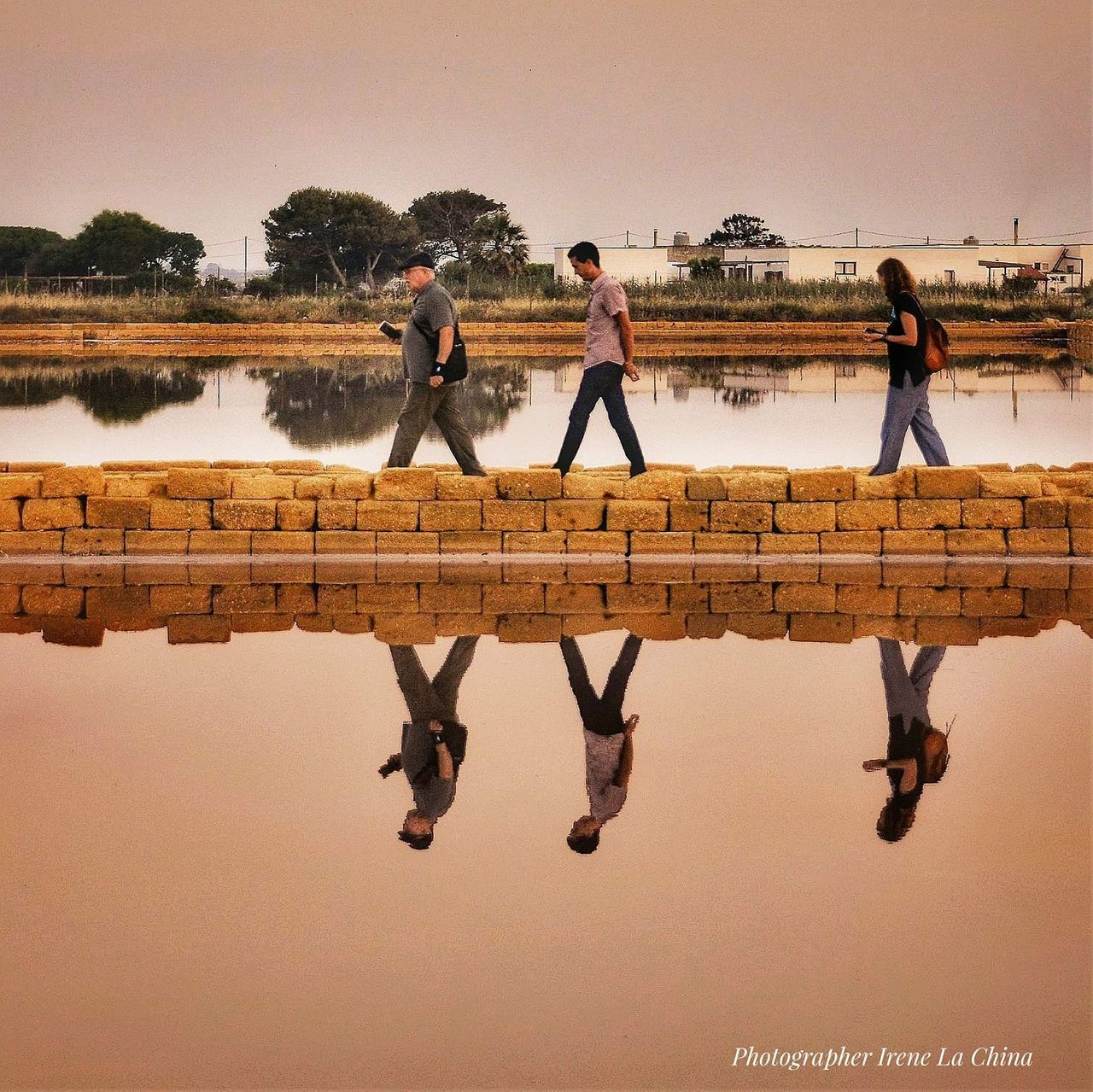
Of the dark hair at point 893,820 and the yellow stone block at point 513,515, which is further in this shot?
the yellow stone block at point 513,515

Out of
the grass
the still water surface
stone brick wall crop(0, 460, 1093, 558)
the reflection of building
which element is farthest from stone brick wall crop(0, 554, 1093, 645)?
the reflection of building

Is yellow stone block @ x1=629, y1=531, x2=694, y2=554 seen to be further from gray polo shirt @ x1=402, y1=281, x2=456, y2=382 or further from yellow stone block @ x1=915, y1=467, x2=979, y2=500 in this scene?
gray polo shirt @ x1=402, y1=281, x2=456, y2=382

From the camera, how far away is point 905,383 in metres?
9.72

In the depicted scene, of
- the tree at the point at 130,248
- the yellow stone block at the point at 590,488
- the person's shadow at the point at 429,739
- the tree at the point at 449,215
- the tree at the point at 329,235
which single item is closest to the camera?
the person's shadow at the point at 429,739

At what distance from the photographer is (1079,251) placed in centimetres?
6856

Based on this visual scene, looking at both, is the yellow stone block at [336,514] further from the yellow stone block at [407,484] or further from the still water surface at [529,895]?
the still water surface at [529,895]

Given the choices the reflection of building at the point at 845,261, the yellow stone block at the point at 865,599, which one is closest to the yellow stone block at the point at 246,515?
the yellow stone block at the point at 865,599

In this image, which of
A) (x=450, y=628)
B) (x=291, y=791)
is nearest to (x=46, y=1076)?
(x=291, y=791)

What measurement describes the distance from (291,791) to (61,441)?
1313cm

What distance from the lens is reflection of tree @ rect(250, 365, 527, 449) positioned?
1845 cm

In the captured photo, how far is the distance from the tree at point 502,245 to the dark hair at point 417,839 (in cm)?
4821

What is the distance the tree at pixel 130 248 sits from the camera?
197ft

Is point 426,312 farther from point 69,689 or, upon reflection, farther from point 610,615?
point 69,689

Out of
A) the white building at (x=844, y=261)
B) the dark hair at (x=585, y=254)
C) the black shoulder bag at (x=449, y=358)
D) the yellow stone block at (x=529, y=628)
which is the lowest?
the yellow stone block at (x=529, y=628)
